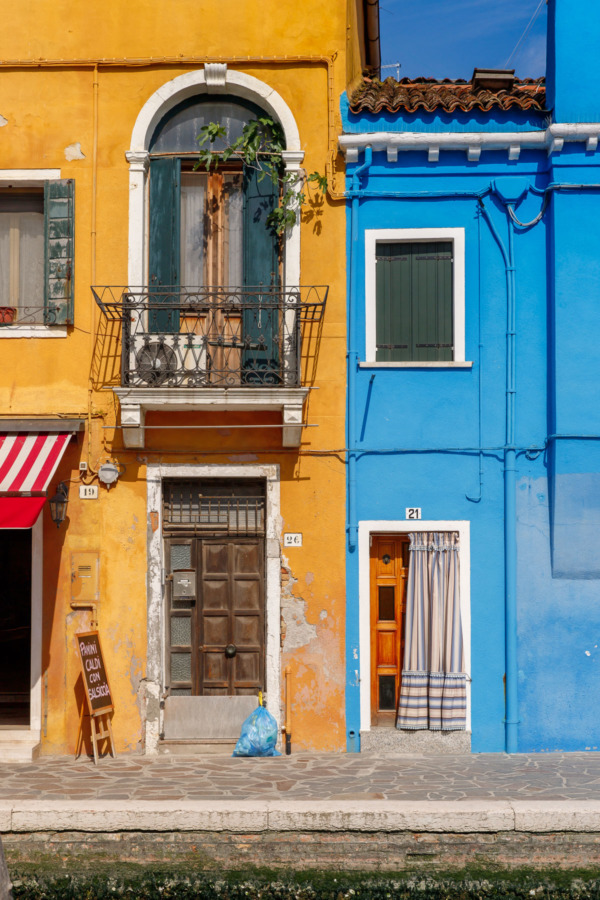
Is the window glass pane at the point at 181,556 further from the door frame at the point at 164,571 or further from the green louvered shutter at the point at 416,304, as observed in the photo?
the green louvered shutter at the point at 416,304

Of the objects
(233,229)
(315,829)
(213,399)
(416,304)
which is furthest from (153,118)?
(315,829)

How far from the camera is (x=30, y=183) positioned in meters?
11.6

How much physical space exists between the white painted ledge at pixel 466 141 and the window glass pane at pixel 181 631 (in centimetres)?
568

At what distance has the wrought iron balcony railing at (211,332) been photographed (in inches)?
436

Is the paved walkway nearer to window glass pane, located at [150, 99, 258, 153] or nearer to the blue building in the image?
the blue building

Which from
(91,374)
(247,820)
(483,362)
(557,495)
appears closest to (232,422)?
(91,374)

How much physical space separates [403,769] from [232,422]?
4.21 metres

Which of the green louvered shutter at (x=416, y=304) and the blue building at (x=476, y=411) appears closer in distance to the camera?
the blue building at (x=476, y=411)

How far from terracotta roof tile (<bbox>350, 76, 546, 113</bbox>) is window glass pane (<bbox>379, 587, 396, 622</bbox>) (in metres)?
5.51

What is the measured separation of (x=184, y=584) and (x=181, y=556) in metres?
0.33

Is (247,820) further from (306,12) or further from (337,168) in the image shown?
(306,12)

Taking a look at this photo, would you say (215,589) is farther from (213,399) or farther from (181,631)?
(213,399)

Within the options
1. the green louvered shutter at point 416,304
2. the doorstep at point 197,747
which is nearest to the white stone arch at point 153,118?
the green louvered shutter at point 416,304

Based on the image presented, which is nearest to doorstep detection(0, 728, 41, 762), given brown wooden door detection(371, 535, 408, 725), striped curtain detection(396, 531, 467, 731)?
brown wooden door detection(371, 535, 408, 725)
